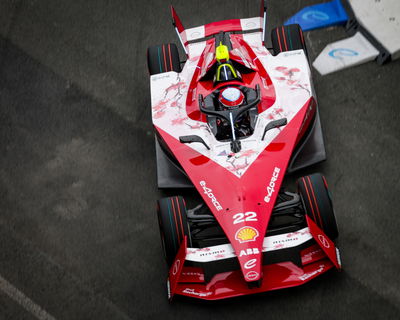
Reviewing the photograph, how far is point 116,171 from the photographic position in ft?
26.2

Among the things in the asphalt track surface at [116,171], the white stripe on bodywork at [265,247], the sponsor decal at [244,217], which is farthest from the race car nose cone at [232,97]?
the white stripe on bodywork at [265,247]

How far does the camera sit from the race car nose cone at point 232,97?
23.0ft

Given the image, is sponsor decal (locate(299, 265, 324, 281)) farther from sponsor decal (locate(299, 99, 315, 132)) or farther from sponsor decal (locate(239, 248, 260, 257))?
sponsor decal (locate(299, 99, 315, 132))

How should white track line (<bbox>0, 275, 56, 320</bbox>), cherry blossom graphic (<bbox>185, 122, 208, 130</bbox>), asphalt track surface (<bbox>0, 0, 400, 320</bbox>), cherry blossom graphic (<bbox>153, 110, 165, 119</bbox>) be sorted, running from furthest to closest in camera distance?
1. cherry blossom graphic (<bbox>153, 110, 165, 119</bbox>)
2. cherry blossom graphic (<bbox>185, 122, 208, 130</bbox>)
3. white track line (<bbox>0, 275, 56, 320</bbox>)
4. asphalt track surface (<bbox>0, 0, 400, 320</bbox>)

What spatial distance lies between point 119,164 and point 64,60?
7.14 feet

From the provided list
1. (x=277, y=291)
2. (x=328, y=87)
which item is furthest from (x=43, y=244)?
(x=328, y=87)

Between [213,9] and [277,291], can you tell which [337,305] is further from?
[213,9]

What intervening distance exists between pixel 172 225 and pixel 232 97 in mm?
1537

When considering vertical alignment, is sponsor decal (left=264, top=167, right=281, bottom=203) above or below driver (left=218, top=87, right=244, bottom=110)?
below

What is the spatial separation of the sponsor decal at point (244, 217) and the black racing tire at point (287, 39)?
2.54 metres

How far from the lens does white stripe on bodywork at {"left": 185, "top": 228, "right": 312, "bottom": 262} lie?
6.18 meters

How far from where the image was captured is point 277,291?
6.63 meters

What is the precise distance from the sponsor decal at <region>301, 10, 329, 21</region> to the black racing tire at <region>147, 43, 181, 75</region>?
6.67 feet

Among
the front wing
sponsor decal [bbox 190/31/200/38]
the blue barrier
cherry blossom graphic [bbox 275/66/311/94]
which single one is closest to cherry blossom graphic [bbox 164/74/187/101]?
sponsor decal [bbox 190/31/200/38]
